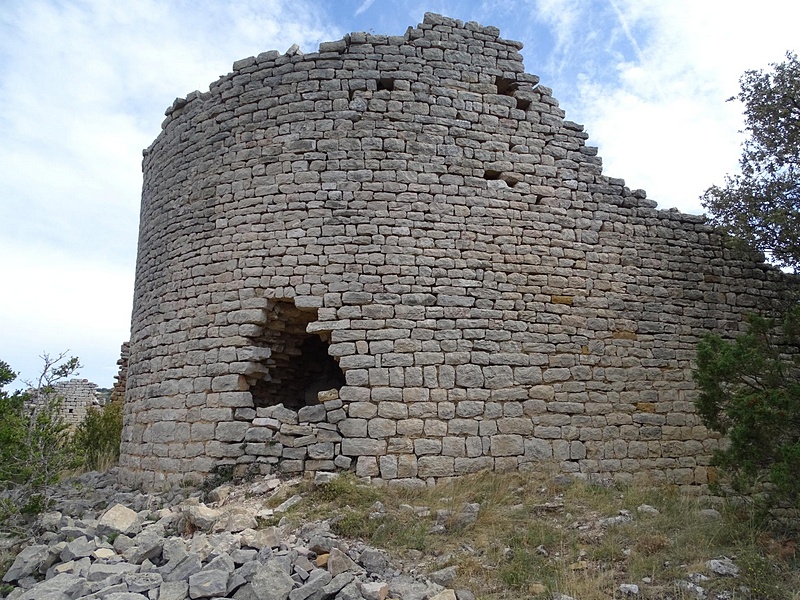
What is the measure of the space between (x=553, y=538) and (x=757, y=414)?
2.28 m

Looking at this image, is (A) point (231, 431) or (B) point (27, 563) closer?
(B) point (27, 563)

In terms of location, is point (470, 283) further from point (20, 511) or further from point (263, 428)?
point (20, 511)

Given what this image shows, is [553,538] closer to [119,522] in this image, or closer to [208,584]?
[208,584]

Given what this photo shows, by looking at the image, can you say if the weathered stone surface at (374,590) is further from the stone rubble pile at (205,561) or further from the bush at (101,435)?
the bush at (101,435)

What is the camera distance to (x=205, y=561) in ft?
15.4

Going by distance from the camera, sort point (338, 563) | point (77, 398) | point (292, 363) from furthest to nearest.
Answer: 1. point (77, 398)
2. point (292, 363)
3. point (338, 563)

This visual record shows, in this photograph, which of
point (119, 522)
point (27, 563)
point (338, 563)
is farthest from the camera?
point (119, 522)

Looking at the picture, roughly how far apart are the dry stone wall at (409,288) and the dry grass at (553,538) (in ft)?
1.65

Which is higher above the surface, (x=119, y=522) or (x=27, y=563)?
(x=119, y=522)

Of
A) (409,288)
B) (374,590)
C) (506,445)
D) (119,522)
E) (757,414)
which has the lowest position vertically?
(374,590)

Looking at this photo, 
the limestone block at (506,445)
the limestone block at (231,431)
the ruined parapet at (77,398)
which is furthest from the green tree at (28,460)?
the ruined parapet at (77,398)

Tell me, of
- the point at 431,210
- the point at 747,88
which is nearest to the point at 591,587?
the point at 431,210

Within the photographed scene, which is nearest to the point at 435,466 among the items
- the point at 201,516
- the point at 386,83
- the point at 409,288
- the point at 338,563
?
the point at 409,288

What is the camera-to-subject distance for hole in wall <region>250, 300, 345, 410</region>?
7.07 meters
